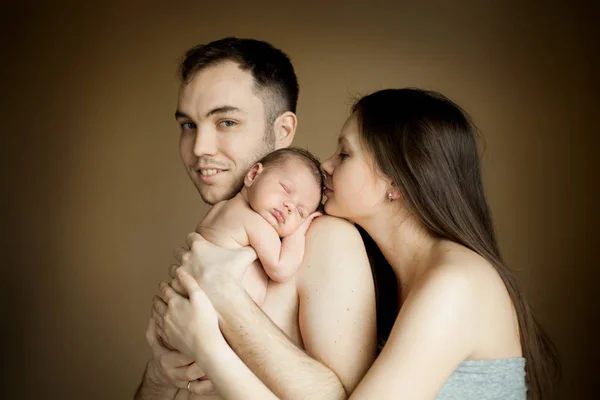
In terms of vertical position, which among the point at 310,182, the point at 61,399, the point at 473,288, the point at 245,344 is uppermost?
the point at 310,182

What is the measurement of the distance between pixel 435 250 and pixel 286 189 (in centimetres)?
38

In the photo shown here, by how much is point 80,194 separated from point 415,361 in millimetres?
2463

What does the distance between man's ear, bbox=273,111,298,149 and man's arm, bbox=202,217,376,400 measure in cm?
52

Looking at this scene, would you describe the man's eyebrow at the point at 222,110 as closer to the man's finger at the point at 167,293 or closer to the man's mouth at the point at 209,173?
the man's mouth at the point at 209,173

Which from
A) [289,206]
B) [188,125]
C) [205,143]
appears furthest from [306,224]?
[188,125]

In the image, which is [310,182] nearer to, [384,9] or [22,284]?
[384,9]

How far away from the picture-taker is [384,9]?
3445 mm

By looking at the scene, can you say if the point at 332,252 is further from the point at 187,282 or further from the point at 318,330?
the point at 187,282

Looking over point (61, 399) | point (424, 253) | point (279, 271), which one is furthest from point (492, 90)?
point (61, 399)

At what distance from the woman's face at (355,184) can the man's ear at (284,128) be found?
326mm

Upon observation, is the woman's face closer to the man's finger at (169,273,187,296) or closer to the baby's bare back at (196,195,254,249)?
the baby's bare back at (196,195,254,249)

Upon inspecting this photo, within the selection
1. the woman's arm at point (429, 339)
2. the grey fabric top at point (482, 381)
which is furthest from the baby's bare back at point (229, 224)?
the grey fabric top at point (482, 381)

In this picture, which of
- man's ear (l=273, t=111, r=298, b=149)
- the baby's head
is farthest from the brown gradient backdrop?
the baby's head

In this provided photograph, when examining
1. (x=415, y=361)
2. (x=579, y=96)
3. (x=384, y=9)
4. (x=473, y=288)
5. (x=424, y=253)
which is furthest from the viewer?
(x=384, y=9)
